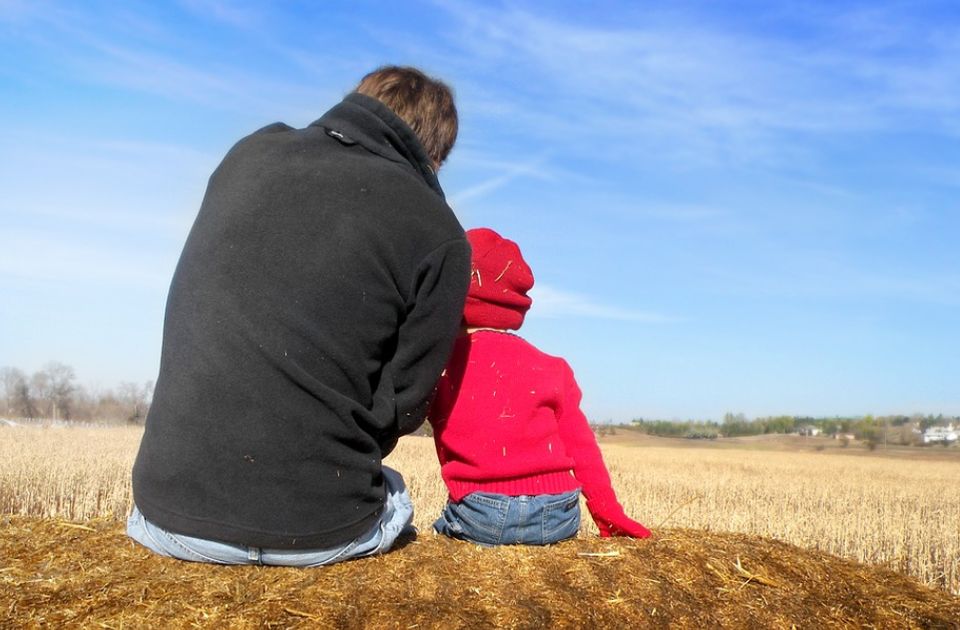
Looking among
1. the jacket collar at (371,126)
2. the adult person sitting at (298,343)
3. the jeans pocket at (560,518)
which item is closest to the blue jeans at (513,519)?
the jeans pocket at (560,518)

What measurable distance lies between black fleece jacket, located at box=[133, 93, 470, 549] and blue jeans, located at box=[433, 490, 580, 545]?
810 millimetres

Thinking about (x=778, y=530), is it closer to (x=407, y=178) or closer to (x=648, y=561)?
(x=648, y=561)

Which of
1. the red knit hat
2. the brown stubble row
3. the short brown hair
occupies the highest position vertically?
the short brown hair

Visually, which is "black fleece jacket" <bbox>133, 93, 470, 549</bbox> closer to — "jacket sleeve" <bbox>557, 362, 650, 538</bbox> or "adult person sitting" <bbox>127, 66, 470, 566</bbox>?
"adult person sitting" <bbox>127, 66, 470, 566</bbox>

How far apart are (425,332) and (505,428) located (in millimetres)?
933

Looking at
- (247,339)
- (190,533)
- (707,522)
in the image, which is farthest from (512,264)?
(707,522)

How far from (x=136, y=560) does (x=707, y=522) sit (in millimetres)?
10197

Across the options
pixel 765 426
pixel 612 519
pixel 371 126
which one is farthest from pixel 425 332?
pixel 765 426

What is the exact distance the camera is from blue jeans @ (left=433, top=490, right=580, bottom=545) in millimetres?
3619

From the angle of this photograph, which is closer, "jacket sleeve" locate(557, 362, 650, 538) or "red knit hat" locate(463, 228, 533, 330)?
"red knit hat" locate(463, 228, 533, 330)

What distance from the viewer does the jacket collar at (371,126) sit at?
2949 millimetres

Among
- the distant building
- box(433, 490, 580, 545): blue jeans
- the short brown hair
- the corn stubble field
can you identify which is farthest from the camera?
the distant building

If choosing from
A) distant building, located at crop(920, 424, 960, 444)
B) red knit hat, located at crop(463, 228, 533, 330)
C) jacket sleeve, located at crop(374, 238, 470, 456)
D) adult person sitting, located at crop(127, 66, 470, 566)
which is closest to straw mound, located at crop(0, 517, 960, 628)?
adult person sitting, located at crop(127, 66, 470, 566)

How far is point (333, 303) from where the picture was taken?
269 centimetres
